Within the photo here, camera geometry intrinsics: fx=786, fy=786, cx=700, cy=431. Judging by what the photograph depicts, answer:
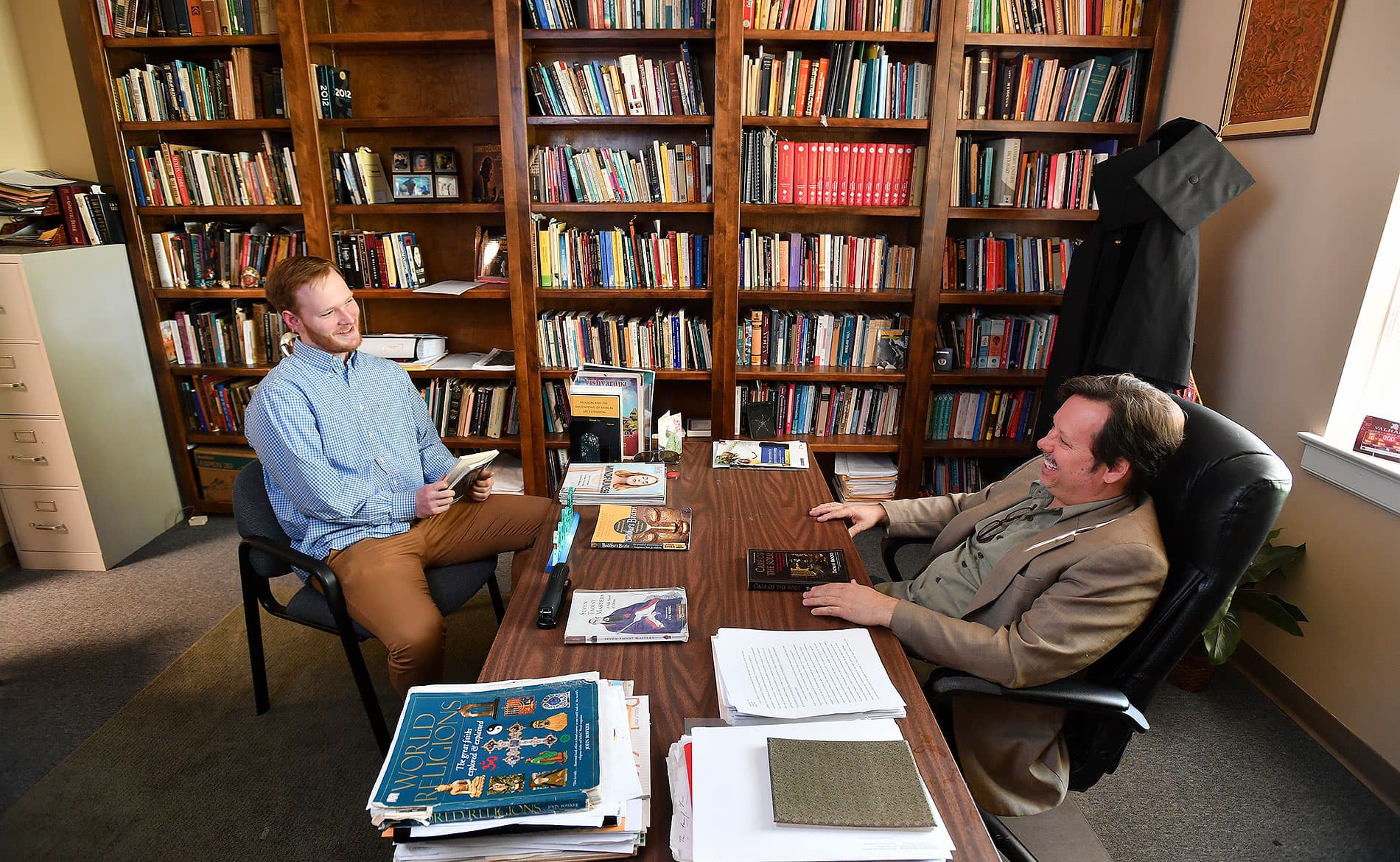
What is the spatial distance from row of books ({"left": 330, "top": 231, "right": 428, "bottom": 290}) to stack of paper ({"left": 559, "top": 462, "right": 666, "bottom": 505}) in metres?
1.63

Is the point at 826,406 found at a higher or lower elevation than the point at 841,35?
lower

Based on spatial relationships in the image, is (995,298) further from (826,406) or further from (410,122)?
(410,122)

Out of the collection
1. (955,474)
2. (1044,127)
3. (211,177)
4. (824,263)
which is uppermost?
(1044,127)

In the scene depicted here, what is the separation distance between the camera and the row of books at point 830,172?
122 inches

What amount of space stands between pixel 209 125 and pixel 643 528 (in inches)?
105

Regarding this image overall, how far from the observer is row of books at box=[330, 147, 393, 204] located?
321 cm

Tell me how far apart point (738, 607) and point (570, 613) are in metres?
0.32

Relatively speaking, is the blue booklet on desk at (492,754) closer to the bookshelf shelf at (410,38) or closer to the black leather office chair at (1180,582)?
the black leather office chair at (1180,582)

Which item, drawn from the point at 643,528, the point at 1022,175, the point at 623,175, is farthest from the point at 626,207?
the point at 643,528

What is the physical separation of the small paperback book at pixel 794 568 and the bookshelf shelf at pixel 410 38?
232 cm

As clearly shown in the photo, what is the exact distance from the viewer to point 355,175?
3.23 m

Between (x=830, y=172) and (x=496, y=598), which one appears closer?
(x=496, y=598)

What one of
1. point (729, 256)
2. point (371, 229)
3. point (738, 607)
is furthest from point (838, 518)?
point (371, 229)

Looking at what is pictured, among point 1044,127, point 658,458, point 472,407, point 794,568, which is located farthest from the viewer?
point 472,407
